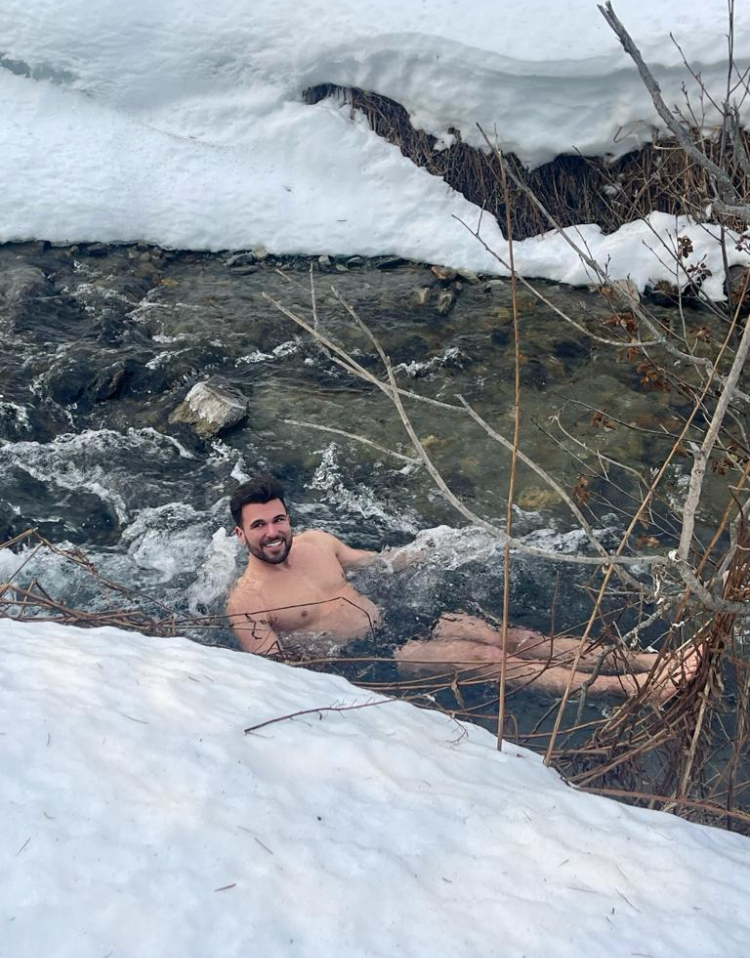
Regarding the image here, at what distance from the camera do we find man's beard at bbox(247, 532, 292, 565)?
15.9 feet

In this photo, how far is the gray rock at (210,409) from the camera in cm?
604

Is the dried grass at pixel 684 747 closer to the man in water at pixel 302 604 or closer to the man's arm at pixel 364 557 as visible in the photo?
the man in water at pixel 302 604

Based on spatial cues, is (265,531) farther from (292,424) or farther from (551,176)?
(551,176)

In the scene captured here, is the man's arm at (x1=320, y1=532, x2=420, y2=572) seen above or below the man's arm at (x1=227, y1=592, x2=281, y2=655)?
above

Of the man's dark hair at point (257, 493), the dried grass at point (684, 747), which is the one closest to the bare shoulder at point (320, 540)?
the man's dark hair at point (257, 493)

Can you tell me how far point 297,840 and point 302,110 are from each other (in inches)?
311

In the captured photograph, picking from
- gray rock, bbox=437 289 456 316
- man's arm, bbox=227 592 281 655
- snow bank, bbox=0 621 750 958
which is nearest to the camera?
snow bank, bbox=0 621 750 958

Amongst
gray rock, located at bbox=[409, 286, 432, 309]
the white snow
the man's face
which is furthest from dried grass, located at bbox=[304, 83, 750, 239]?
the man's face

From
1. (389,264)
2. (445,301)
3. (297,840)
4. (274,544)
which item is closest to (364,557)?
(274,544)

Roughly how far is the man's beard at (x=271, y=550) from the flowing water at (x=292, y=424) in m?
0.41

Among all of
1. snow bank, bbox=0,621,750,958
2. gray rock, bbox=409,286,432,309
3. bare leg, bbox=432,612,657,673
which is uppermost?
gray rock, bbox=409,286,432,309

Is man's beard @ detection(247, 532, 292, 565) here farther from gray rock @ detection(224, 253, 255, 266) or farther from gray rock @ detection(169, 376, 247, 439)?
gray rock @ detection(224, 253, 255, 266)

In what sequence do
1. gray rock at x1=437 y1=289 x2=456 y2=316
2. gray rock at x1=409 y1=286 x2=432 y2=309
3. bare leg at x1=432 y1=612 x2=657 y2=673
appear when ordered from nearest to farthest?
bare leg at x1=432 y1=612 x2=657 y2=673 < gray rock at x1=437 y1=289 x2=456 y2=316 < gray rock at x1=409 y1=286 x2=432 y2=309

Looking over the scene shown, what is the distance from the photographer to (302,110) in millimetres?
8852
